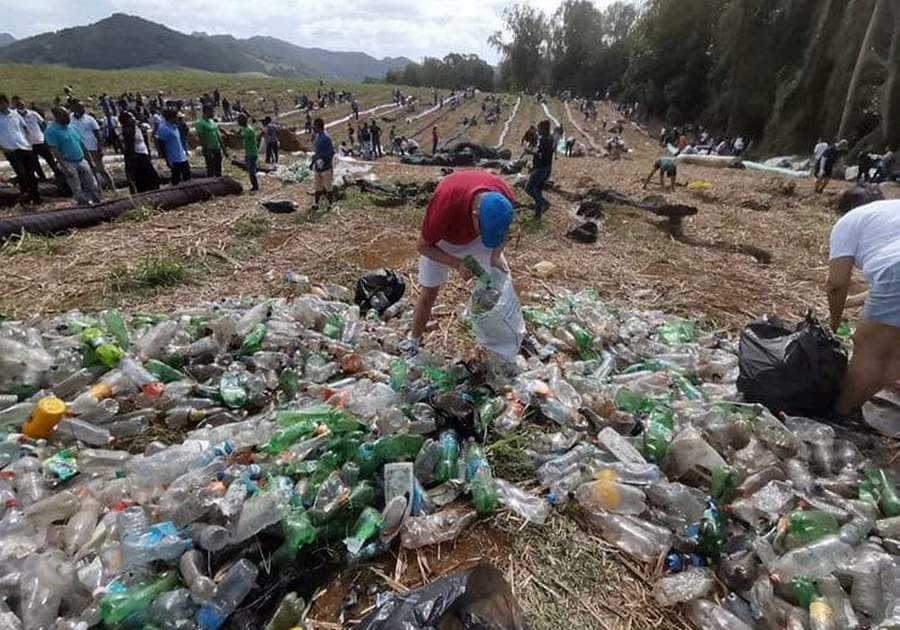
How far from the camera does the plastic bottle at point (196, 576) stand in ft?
6.05

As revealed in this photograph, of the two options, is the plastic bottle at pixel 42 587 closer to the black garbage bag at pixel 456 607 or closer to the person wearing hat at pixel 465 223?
the black garbage bag at pixel 456 607

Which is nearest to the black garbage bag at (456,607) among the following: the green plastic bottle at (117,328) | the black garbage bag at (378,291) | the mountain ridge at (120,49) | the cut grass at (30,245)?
the green plastic bottle at (117,328)

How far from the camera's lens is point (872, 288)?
8.75 ft

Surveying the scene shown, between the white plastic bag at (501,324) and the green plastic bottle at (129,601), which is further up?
the white plastic bag at (501,324)

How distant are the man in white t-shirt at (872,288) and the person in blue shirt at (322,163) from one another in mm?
7076

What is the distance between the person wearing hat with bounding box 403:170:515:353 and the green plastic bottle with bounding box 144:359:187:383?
1.76m

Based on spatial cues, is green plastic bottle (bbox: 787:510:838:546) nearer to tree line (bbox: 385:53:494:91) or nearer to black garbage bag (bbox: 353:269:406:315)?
black garbage bag (bbox: 353:269:406:315)

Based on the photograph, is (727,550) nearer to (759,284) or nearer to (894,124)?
(759,284)

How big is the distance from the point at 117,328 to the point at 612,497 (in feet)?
11.0

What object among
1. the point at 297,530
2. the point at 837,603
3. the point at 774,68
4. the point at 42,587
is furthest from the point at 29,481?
the point at 774,68

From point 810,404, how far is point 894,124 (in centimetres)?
2139

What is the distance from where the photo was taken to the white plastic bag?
3.18 metres

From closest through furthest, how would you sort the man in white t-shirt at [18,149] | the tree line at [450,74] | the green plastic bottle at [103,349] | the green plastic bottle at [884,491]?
1. the green plastic bottle at [884,491]
2. the green plastic bottle at [103,349]
3. the man in white t-shirt at [18,149]
4. the tree line at [450,74]

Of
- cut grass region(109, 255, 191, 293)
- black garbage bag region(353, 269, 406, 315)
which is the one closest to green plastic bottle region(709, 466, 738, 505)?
black garbage bag region(353, 269, 406, 315)
